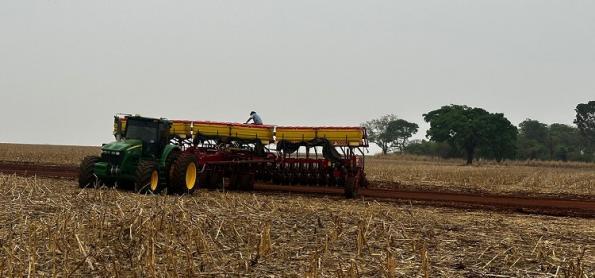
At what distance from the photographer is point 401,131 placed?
5123 inches

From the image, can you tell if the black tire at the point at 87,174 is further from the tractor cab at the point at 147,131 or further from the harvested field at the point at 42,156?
the harvested field at the point at 42,156

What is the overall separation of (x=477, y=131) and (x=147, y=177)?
56.8m

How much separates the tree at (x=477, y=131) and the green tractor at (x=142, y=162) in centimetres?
5475

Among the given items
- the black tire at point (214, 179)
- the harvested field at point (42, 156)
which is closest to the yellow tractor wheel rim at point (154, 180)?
the black tire at point (214, 179)

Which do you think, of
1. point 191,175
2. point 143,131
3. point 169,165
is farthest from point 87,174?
point 191,175

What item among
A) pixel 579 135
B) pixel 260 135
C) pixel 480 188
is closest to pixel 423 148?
pixel 579 135

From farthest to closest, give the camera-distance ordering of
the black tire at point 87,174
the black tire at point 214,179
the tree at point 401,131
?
the tree at point 401,131, the black tire at point 214,179, the black tire at point 87,174

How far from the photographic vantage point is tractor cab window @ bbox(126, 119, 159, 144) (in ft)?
47.1

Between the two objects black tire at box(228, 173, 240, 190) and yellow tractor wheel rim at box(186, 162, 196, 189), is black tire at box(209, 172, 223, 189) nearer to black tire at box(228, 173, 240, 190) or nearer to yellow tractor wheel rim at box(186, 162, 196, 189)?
black tire at box(228, 173, 240, 190)

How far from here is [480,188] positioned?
23.1 metres

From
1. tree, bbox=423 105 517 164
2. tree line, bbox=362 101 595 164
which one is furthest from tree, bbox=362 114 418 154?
tree, bbox=423 105 517 164

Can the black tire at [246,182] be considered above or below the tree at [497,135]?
below

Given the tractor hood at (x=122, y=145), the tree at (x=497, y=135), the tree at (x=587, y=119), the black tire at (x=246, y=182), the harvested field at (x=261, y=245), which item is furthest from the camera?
the tree at (x=587, y=119)

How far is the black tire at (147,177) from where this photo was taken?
1293 centimetres
